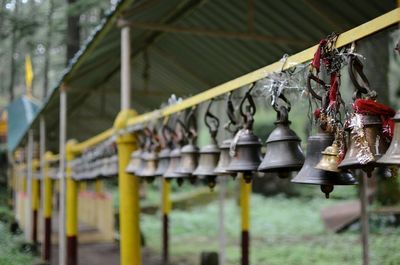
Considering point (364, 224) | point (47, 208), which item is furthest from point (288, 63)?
point (47, 208)

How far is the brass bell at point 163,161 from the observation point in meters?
4.80

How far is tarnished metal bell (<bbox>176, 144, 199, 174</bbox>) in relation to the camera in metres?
4.29

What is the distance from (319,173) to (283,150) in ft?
1.33

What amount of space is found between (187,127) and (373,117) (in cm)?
225

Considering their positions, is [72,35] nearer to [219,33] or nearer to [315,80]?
[219,33]

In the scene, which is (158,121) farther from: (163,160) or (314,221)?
(314,221)

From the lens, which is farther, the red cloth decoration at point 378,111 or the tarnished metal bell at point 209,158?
the tarnished metal bell at point 209,158

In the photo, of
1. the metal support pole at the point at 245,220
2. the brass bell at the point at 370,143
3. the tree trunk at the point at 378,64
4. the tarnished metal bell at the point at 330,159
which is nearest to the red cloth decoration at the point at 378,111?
the brass bell at the point at 370,143

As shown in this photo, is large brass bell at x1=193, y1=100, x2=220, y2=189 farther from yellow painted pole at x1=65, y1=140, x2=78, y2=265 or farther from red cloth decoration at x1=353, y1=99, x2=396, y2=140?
yellow painted pole at x1=65, y1=140, x2=78, y2=265

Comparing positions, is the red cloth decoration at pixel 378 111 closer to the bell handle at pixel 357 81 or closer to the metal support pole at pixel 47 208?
the bell handle at pixel 357 81

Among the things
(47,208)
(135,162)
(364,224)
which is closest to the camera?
(135,162)

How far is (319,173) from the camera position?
99.6 inches

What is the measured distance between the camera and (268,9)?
7.09 m

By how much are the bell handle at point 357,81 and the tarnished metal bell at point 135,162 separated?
3.29 meters
